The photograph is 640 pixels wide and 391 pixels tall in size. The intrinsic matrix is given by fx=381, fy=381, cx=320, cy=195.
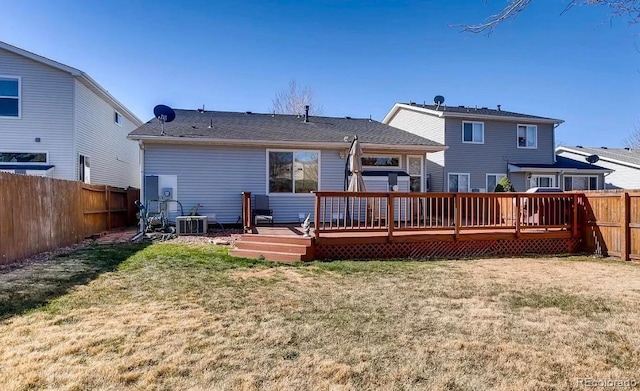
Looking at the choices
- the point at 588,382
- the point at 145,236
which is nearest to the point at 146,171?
the point at 145,236

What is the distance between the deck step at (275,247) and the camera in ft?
23.7

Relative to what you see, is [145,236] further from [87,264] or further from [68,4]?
[68,4]

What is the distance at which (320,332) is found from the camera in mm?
3486

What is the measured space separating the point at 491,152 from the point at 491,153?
0.17 ft

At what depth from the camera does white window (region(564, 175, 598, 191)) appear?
19.0m

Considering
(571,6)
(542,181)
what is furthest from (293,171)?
(542,181)

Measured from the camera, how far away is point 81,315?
12.6 feet

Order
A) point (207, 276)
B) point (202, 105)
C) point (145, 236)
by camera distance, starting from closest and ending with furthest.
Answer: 1. point (207, 276)
2. point (145, 236)
3. point (202, 105)

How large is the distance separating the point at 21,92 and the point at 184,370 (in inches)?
517

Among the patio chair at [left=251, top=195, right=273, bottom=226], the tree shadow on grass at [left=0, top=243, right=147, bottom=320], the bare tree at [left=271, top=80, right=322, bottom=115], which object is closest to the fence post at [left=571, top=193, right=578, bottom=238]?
the patio chair at [left=251, top=195, right=273, bottom=226]

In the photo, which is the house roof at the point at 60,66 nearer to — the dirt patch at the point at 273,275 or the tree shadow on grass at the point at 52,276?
the tree shadow on grass at the point at 52,276

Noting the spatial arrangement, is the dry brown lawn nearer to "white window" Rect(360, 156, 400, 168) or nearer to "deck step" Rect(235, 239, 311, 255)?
"deck step" Rect(235, 239, 311, 255)

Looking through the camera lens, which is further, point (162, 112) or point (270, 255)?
point (162, 112)

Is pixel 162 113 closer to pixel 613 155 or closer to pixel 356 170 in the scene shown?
pixel 356 170
